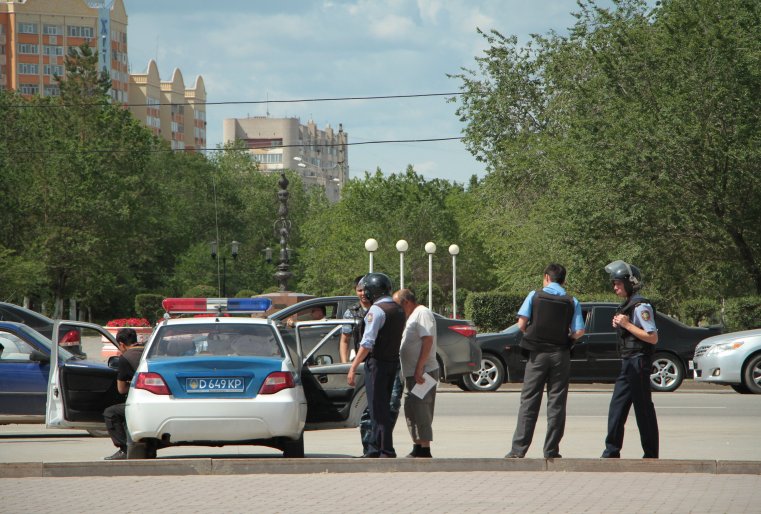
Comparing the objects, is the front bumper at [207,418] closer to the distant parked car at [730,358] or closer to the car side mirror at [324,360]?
the car side mirror at [324,360]

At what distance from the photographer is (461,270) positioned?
80.8 meters

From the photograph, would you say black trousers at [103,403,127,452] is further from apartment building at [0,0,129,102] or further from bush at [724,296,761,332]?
apartment building at [0,0,129,102]

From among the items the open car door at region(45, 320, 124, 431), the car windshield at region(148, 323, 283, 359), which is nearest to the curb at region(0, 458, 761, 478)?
the car windshield at region(148, 323, 283, 359)

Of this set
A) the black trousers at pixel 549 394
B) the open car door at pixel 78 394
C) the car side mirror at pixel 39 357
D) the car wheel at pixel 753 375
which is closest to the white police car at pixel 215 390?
the open car door at pixel 78 394

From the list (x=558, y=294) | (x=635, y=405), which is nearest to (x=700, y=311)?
(x=635, y=405)

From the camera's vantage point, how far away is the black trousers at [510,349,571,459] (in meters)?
10.9

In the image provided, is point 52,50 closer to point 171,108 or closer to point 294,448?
point 171,108

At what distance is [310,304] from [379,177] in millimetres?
66160

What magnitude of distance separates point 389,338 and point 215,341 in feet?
5.95

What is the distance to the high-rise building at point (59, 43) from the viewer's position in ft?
476

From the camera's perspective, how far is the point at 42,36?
479 ft

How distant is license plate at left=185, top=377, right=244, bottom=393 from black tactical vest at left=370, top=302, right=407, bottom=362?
4.18 ft

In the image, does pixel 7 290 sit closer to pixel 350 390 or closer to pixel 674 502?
pixel 350 390

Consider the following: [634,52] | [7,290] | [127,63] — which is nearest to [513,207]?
[634,52]
